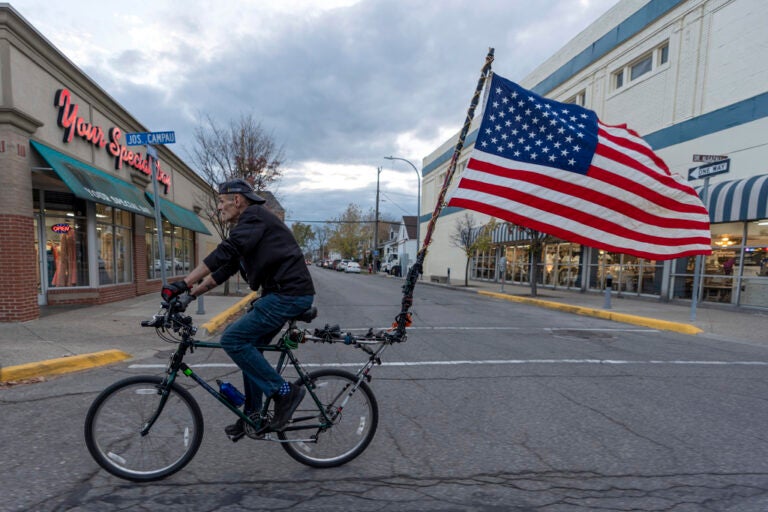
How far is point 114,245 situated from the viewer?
40.1 feet

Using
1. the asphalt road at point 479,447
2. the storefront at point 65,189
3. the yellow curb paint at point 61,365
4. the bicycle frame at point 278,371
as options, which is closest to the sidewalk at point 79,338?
the yellow curb paint at point 61,365

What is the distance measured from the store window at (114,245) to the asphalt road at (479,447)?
734cm

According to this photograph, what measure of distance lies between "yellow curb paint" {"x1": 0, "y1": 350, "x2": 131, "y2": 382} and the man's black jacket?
3.92 meters

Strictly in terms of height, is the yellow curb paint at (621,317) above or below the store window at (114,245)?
below

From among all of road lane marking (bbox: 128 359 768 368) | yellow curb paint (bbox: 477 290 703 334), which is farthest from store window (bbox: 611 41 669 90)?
road lane marking (bbox: 128 359 768 368)

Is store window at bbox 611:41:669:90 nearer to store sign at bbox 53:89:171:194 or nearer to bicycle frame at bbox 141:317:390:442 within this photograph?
store sign at bbox 53:89:171:194

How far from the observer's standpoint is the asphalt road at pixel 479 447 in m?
2.64

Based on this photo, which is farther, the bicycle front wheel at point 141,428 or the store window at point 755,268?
the store window at point 755,268

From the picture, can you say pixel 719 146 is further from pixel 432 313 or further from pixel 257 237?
pixel 257 237

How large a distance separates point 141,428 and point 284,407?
98 cm

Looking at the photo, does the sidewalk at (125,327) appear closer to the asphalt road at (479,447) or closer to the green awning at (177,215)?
the asphalt road at (479,447)

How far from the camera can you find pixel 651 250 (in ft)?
14.0

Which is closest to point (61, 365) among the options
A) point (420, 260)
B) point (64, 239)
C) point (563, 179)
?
point (420, 260)

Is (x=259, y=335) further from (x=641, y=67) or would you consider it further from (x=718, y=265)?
(x=641, y=67)
